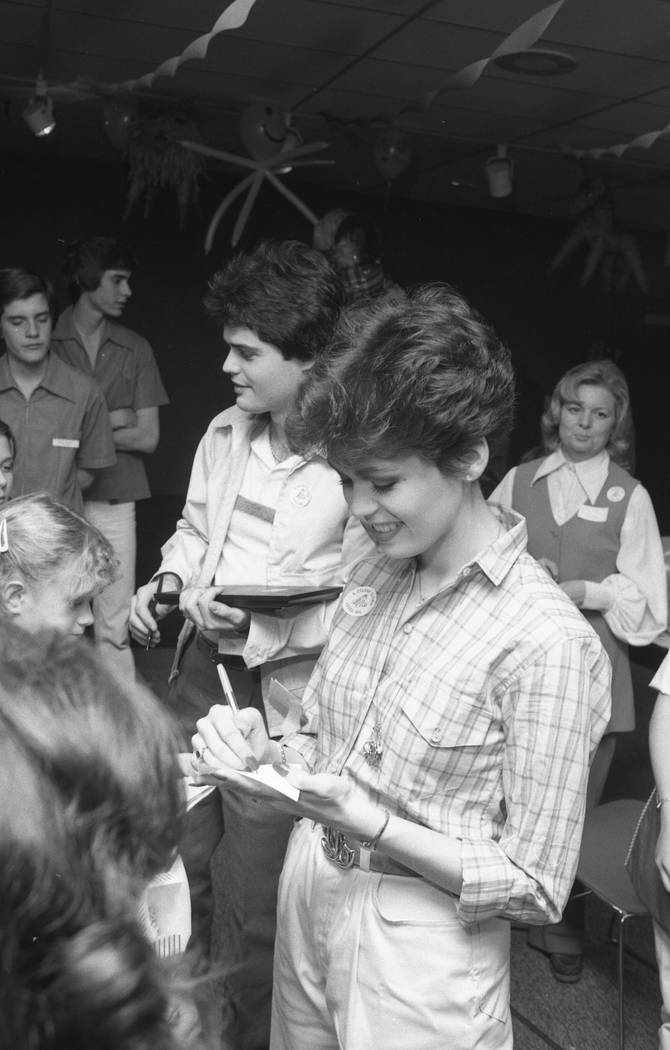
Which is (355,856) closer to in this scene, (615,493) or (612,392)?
(615,493)

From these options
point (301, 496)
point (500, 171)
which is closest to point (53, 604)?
point (301, 496)

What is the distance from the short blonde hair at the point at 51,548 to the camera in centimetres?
195

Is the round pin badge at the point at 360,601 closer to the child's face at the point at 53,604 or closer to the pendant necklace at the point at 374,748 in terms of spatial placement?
the pendant necklace at the point at 374,748

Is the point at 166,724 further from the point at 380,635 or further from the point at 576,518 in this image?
the point at 576,518

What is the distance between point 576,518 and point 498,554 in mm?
1812

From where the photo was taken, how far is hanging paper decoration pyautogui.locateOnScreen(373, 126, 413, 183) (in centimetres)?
530

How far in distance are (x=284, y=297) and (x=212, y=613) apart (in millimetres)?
665

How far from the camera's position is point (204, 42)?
12.4ft

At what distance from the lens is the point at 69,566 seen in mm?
1976

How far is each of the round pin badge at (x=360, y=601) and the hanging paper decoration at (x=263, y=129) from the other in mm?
4098

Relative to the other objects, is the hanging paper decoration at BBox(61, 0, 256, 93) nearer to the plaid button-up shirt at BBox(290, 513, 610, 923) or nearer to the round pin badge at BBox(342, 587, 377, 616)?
the round pin badge at BBox(342, 587, 377, 616)

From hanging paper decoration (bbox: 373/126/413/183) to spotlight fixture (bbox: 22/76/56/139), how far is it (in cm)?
168

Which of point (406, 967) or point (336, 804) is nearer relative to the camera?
point (336, 804)

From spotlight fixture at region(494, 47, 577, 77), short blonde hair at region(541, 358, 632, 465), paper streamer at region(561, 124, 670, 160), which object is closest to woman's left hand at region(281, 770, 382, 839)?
short blonde hair at region(541, 358, 632, 465)
